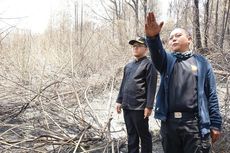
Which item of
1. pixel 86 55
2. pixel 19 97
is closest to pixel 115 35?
pixel 86 55

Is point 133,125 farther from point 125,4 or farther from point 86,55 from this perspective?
point 125,4

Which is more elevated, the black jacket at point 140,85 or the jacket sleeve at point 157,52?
the jacket sleeve at point 157,52

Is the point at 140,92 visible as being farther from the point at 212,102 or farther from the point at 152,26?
the point at 152,26

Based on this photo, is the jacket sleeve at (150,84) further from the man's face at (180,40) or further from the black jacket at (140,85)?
the man's face at (180,40)

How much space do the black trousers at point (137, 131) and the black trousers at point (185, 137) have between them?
114 cm

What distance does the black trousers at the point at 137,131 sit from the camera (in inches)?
153

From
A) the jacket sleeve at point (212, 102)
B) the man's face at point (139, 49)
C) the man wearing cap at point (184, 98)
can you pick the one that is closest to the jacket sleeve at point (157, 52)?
the man wearing cap at point (184, 98)

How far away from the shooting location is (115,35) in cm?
1071

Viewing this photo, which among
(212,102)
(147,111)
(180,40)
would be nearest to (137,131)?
(147,111)

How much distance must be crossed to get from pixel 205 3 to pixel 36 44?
5244 mm

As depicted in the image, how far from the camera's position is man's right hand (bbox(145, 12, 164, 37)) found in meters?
2.45

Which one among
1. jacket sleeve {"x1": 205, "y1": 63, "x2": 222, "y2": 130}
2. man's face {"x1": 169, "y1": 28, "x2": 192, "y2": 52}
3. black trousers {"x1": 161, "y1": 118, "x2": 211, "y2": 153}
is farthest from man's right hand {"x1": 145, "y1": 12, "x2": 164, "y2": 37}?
black trousers {"x1": 161, "y1": 118, "x2": 211, "y2": 153}

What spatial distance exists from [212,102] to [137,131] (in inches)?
58.4

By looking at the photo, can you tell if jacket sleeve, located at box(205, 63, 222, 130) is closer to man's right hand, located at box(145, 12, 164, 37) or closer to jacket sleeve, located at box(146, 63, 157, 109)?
man's right hand, located at box(145, 12, 164, 37)
